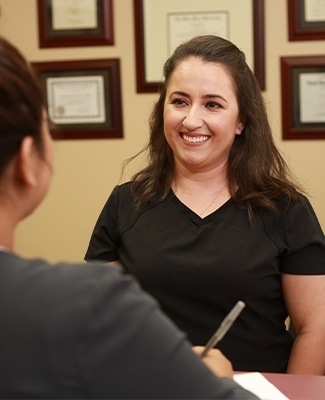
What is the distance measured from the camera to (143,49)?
2955 millimetres

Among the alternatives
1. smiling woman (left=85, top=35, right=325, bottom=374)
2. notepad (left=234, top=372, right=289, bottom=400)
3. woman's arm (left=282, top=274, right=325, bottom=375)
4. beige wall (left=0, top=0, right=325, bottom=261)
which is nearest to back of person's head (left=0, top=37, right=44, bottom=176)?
notepad (left=234, top=372, right=289, bottom=400)

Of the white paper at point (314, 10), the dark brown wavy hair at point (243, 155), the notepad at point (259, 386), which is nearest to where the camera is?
the notepad at point (259, 386)

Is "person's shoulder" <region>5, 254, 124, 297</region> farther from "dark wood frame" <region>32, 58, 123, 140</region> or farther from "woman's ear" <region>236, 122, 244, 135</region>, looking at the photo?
"dark wood frame" <region>32, 58, 123, 140</region>

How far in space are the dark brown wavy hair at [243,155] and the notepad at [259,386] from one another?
0.55 metres

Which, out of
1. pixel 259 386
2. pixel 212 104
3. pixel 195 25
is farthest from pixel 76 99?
pixel 259 386

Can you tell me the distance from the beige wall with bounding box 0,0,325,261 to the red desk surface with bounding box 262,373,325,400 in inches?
55.4

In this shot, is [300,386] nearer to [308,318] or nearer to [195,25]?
[308,318]

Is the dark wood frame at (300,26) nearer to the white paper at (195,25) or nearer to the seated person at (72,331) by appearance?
the white paper at (195,25)

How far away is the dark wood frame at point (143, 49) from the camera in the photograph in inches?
111

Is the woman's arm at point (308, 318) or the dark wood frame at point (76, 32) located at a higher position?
the dark wood frame at point (76, 32)

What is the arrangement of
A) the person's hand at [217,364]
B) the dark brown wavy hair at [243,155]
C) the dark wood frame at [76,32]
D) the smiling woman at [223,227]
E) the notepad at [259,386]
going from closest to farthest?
the person's hand at [217,364], the notepad at [259,386], the smiling woman at [223,227], the dark brown wavy hair at [243,155], the dark wood frame at [76,32]

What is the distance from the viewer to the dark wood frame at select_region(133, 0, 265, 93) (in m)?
2.83

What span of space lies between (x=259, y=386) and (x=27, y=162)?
83 cm

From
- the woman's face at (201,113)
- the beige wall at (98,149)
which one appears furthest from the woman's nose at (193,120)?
the beige wall at (98,149)
